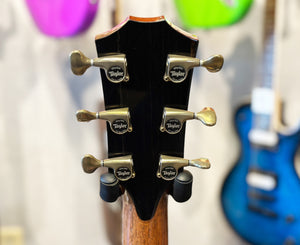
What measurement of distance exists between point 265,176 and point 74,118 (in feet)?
2.23

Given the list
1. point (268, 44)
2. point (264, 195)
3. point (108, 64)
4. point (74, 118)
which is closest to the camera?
point (108, 64)

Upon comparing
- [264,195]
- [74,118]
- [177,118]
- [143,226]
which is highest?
[177,118]

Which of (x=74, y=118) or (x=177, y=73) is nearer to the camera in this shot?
(x=177, y=73)

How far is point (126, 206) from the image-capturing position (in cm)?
65

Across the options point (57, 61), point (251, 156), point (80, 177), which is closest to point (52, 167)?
point (80, 177)

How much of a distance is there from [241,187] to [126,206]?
0.56m

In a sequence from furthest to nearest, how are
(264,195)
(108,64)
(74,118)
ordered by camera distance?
1. (74,118)
2. (264,195)
3. (108,64)

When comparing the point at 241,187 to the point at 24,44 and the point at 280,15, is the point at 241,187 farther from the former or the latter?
the point at 24,44

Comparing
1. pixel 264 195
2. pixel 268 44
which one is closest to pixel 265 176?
pixel 264 195

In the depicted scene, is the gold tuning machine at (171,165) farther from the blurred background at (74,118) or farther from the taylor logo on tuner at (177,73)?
Result: the blurred background at (74,118)

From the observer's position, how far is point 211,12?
0.96 meters
